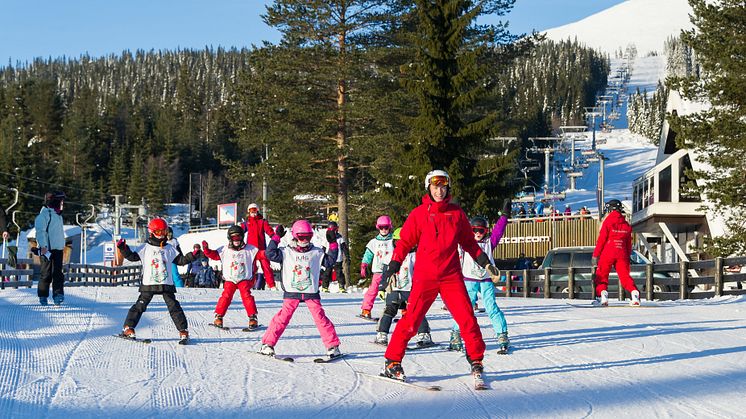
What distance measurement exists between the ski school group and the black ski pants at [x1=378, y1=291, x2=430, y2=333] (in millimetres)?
11

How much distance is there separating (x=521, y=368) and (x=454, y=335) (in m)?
1.33

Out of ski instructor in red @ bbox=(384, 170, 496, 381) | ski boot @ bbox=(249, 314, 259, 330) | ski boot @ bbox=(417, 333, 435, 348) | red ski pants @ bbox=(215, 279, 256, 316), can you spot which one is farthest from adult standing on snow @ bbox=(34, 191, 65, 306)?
ski instructor in red @ bbox=(384, 170, 496, 381)

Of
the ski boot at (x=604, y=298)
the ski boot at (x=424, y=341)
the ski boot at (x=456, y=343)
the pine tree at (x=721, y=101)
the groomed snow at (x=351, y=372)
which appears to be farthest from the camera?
the pine tree at (x=721, y=101)

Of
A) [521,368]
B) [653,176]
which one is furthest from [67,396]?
[653,176]

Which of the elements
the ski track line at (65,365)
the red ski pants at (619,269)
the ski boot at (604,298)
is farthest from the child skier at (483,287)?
the ski boot at (604,298)

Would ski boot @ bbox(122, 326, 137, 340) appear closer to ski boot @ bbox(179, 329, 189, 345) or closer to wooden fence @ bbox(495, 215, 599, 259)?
ski boot @ bbox(179, 329, 189, 345)

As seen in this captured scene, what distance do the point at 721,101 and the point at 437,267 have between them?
64.5 feet

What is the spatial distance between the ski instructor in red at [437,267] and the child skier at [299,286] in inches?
61.4

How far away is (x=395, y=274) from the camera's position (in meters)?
8.48

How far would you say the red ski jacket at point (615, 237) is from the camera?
1491 cm

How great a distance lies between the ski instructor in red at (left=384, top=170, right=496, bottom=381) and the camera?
756 cm

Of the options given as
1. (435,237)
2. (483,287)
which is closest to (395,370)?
(435,237)

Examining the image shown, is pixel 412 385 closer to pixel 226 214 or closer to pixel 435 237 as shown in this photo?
pixel 435 237

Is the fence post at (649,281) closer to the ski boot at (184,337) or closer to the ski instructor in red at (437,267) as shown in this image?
the ski boot at (184,337)
